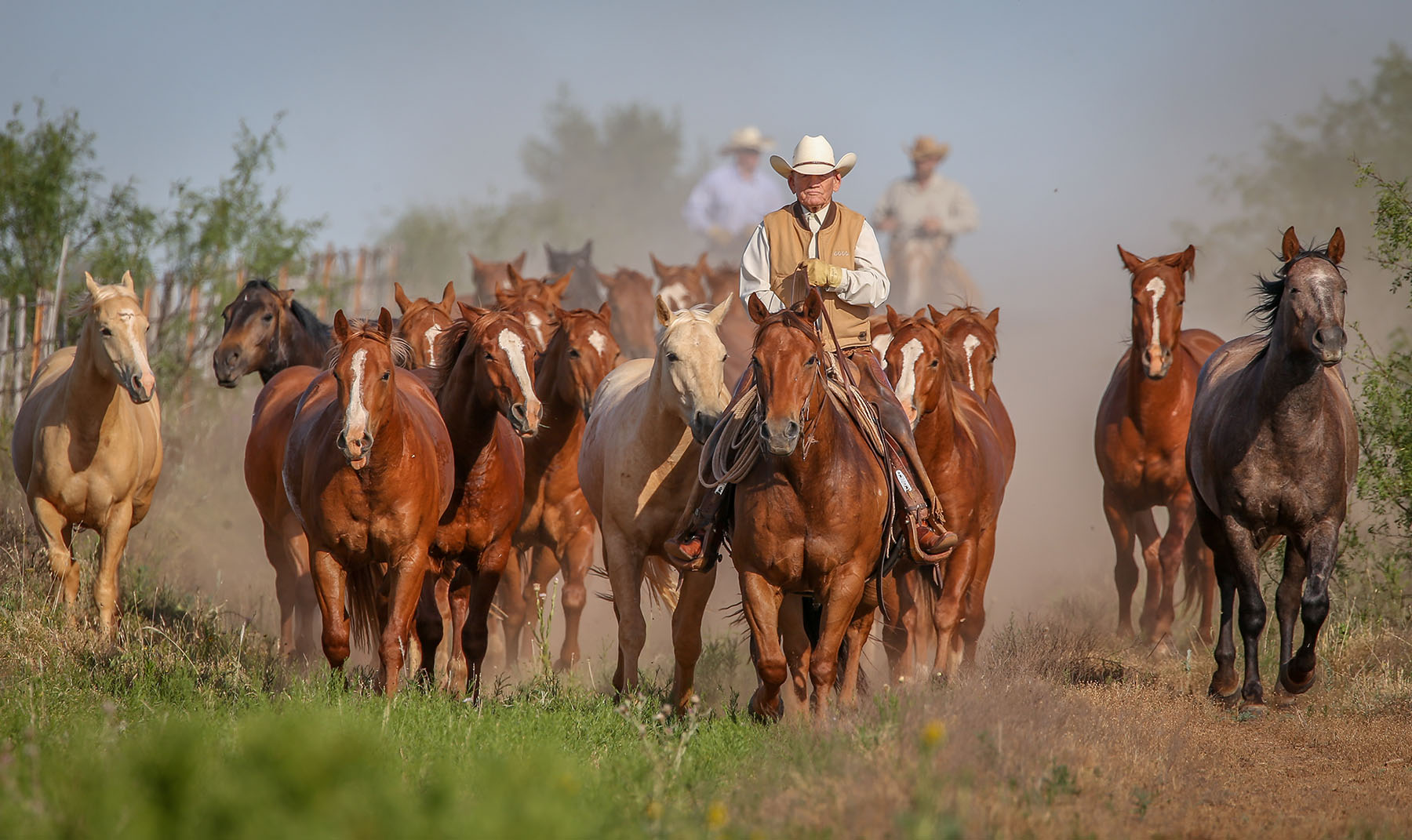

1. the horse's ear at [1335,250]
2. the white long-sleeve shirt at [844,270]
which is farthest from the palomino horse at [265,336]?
the horse's ear at [1335,250]

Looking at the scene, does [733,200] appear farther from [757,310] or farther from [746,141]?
[757,310]

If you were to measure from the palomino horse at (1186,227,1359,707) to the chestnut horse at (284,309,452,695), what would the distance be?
→ 467 centimetres

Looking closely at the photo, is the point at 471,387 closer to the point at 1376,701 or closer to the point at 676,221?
the point at 1376,701

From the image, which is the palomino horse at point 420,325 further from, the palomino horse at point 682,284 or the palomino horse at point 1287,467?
the palomino horse at point 682,284

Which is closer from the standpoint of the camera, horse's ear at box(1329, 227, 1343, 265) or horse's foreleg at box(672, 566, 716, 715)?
horse's foreleg at box(672, 566, 716, 715)

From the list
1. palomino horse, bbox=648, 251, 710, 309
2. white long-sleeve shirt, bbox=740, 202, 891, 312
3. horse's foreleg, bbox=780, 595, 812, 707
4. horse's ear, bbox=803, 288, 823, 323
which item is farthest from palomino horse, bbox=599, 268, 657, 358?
horse's ear, bbox=803, 288, 823, 323

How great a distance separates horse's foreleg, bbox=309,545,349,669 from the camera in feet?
22.1

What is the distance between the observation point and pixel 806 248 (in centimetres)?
750

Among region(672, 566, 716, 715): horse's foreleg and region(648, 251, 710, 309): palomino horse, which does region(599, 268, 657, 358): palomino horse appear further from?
region(672, 566, 716, 715): horse's foreleg

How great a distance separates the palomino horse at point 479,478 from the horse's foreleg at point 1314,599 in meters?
4.57

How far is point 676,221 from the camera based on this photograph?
51.5 m

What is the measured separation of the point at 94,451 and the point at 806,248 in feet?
16.0

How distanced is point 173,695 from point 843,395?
3766 mm

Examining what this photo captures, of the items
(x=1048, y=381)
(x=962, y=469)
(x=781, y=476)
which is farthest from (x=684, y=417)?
(x=1048, y=381)
